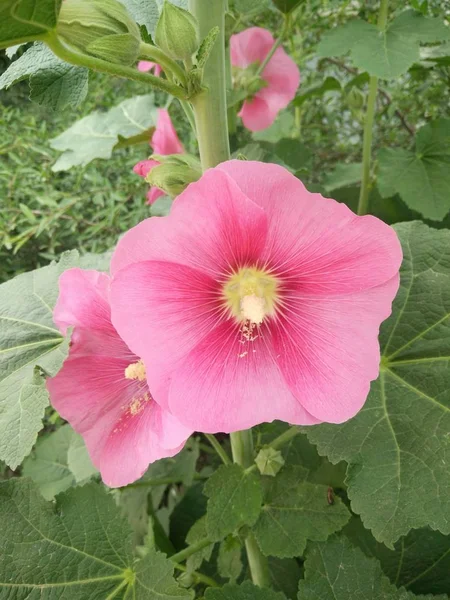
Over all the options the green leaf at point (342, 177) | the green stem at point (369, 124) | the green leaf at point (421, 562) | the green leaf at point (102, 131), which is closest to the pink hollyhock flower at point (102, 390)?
the green leaf at point (421, 562)

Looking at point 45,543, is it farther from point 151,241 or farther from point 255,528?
point 151,241

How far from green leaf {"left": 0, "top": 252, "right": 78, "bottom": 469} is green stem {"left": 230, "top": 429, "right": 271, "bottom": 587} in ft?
1.00

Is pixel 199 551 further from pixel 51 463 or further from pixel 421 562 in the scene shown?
pixel 51 463

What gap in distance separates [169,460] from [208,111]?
0.83 meters

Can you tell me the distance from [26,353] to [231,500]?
14.2 inches

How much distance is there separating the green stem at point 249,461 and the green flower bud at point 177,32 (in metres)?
0.54

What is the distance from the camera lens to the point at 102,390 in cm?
77

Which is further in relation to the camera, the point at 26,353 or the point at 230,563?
the point at 230,563

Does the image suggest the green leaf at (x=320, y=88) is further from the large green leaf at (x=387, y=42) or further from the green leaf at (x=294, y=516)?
the green leaf at (x=294, y=516)

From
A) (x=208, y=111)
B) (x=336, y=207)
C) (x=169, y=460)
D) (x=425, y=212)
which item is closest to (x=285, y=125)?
(x=425, y=212)

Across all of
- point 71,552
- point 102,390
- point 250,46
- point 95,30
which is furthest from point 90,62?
point 250,46

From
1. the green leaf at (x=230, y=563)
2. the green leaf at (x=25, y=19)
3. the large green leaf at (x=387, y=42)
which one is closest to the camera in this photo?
the green leaf at (x=25, y=19)

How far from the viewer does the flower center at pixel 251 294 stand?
2.06ft

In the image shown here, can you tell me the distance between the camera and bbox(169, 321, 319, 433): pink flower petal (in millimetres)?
577
